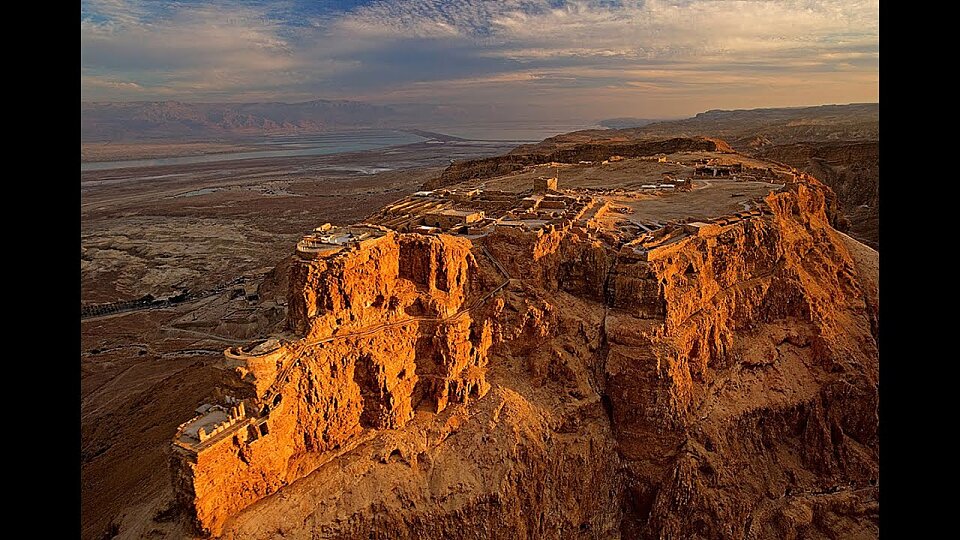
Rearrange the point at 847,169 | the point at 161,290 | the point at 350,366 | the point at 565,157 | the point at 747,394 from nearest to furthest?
the point at 350,366, the point at 747,394, the point at 161,290, the point at 565,157, the point at 847,169

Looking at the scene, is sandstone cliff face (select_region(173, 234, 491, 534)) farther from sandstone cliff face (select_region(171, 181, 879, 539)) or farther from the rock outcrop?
the rock outcrop

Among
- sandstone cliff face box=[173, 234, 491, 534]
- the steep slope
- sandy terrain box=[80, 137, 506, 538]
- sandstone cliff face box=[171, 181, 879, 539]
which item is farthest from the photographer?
the steep slope

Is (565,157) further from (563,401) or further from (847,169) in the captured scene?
(563,401)

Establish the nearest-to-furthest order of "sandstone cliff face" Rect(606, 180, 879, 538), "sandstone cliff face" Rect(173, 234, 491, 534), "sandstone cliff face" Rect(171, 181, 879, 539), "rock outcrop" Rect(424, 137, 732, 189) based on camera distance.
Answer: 1. "sandstone cliff face" Rect(173, 234, 491, 534)
2. "sandstone cliff face" Rect(171, 181, 879, 539)
3. "sandstone cliff face" Rect(606, 180, 879, 538)
4. "rock outcrop" Rect(424, 137, 732, 189)

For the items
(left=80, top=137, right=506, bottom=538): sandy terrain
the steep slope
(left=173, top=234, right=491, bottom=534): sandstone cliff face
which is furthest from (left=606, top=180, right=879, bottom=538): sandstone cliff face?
the steep slope

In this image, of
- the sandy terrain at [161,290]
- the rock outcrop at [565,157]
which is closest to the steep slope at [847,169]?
the rock outcrop at [565,157]

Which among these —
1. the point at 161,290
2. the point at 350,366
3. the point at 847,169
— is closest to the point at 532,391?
the point at 350,366

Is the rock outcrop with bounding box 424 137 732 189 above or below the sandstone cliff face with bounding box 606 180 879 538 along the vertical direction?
above
